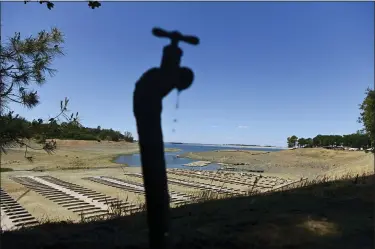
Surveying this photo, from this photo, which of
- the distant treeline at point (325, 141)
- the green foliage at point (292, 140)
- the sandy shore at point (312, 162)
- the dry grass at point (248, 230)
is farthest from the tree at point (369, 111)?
the green foliage at point (292, 140)

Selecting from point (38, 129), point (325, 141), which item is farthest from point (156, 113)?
point (325, 141)

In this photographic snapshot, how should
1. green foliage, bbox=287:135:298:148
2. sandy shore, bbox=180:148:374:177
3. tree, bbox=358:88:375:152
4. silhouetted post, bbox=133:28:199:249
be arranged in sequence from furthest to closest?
green foliage, bbox=287:135:298:148 → sandy shore, bbox=180:148:374:177 → tree, bbox=358:88:375:152 → silhouetted post, bbox=133:28:199:249

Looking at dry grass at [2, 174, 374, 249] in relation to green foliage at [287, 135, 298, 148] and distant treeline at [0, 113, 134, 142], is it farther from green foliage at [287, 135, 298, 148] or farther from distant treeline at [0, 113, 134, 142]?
green foliage at [287, 135, 298, 148]

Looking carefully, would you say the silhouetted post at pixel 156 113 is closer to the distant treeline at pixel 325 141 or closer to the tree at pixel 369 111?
the tree at pixel 369 111

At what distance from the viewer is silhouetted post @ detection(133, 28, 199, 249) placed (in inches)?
84.0

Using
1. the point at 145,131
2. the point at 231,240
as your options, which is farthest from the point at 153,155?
the point at 231,240

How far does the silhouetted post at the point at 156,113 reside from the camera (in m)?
2.13

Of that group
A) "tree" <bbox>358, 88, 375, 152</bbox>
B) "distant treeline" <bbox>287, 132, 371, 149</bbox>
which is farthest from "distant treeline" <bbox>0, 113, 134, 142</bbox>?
"distant treeline" <bbox>287, 132, 371, 149</bbox>

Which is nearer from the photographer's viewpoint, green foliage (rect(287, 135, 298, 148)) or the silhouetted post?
the silhouetted post

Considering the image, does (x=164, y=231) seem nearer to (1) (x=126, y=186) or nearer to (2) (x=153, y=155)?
(2) (x=153, y=155)

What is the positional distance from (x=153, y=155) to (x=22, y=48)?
6.13 meters

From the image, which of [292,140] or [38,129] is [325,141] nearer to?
[292,140]

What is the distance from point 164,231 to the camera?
2.31m

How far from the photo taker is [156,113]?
215 centimetres
